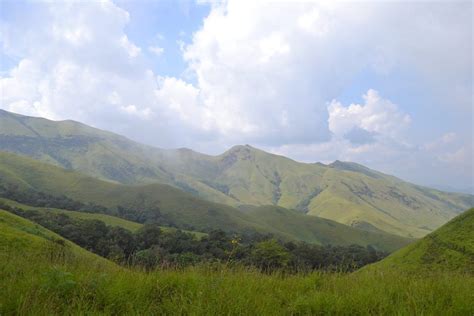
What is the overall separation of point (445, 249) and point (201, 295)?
6212 centimetres

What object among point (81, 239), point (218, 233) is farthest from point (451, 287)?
point (218, 233)

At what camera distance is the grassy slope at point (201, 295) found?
6738 mm

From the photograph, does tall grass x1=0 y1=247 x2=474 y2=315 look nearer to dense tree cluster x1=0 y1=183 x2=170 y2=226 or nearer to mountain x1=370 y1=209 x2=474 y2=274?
mountain x1=370 y1=209 x2=474 y2=274

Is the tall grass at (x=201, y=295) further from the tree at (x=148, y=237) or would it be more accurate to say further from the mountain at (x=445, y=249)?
the tree at (x=148, y=237)

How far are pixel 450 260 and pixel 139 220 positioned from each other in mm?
154603

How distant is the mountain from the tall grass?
160 ft

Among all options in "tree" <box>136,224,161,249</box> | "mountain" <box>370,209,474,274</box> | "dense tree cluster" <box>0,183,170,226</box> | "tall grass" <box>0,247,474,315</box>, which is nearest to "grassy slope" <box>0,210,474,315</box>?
"tall grass" <box>0,247,474,315</box>

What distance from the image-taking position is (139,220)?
181 m

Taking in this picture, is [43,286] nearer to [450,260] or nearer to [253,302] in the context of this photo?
[253,302]

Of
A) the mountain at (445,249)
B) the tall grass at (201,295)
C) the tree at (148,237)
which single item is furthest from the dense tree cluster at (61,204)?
the tall grass at (201,295)

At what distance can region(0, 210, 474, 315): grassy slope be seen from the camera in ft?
22.1

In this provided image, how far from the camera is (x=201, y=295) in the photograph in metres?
7.50

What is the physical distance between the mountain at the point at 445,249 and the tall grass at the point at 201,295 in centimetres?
4866

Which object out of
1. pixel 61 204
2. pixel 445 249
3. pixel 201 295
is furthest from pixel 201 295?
pixel 61 204
